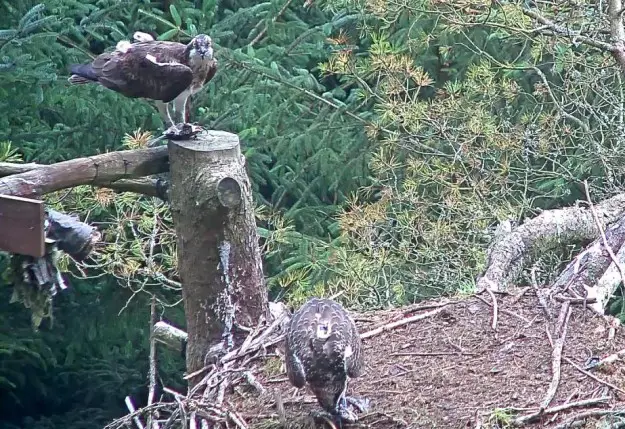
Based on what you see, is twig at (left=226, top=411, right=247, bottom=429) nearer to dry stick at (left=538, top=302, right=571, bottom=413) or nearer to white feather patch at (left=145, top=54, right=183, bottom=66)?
dry stick at (left=538, top=302, right=571, bottom=413)

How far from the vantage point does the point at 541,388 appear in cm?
421

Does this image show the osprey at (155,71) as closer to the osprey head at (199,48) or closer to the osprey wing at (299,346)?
the osprey head at (199,48)

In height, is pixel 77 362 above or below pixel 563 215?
below

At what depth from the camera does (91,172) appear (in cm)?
452

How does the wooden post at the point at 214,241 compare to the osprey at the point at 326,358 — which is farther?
the wooden post at the point at 214,241

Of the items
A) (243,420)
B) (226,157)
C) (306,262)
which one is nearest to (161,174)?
(226,157)

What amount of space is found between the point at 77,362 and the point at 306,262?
8.90 feet

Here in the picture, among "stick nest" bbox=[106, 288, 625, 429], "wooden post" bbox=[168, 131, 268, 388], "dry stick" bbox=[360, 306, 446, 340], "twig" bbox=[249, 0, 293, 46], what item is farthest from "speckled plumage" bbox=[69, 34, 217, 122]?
"twig" bbox=[249, 0, 293, 46]

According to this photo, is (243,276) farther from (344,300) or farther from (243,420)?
(344,300)

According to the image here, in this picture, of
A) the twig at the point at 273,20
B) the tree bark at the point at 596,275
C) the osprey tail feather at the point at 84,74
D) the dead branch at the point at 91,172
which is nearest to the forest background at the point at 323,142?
the twig at the point at 273,20

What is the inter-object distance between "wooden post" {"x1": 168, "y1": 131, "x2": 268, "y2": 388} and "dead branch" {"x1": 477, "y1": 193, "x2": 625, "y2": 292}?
4.47ft

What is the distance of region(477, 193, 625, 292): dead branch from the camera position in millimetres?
5596

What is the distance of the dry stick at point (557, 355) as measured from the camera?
402cm

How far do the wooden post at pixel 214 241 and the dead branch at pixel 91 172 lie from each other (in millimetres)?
93
